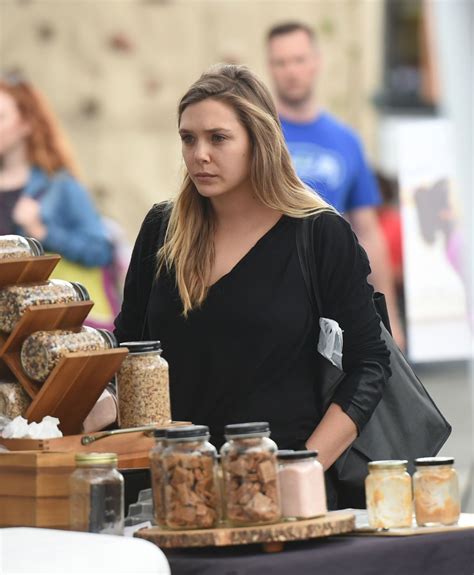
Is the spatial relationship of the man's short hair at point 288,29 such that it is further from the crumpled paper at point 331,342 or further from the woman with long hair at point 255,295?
the crumpled paper at point 331,342

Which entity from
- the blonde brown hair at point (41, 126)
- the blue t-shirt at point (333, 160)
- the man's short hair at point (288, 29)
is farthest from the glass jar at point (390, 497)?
the blonde brown hair at point (41, 126)

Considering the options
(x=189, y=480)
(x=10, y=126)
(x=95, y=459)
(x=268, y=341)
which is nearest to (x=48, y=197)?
(x=10, y=126)

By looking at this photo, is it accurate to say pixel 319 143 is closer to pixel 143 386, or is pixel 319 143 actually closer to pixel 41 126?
pixel 41 126

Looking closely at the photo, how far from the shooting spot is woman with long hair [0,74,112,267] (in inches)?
318

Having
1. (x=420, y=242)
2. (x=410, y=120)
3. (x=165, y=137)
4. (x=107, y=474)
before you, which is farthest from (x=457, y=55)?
(x=107, y=474)

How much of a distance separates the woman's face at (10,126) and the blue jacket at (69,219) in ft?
0.63

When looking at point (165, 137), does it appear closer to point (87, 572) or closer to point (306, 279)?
point (306, 279)

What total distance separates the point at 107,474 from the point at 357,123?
6.90 m

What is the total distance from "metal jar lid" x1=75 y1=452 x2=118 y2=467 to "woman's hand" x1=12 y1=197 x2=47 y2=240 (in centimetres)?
562

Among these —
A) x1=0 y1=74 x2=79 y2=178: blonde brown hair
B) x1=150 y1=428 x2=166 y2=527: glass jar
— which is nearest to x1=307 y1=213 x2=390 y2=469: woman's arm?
x1=150 y1=428 x2=166 y2=527: glass jar

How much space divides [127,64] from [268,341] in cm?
594

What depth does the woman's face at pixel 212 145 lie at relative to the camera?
9.52 feet

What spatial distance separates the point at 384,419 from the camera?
10.2ft

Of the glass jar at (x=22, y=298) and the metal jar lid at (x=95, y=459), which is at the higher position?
the glass jar at (x=22, y=298)
